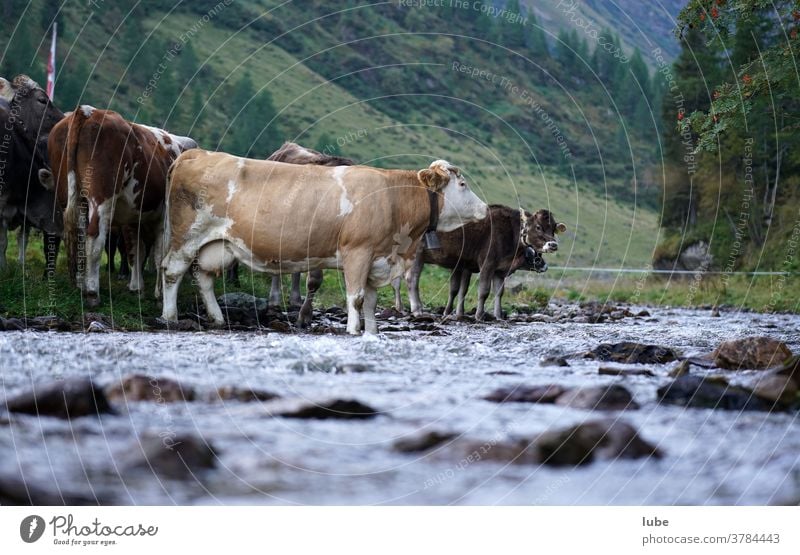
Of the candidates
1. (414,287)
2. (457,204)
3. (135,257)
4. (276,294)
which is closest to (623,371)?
(457,204)

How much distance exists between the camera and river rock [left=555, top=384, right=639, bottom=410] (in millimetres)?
9125

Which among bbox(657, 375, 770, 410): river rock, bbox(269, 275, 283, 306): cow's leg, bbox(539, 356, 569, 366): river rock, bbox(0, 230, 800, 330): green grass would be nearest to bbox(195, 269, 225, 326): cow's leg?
bbox(0, 230, 800, 330): green grass

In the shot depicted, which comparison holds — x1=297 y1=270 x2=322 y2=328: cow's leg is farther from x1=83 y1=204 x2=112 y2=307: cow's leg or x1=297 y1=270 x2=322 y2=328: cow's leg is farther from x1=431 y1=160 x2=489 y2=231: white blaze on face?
x1=83 y1=204 x2=112 y2=307: cow's leg

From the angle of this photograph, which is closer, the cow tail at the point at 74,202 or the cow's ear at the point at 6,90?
the cow tail at the point at 74,202

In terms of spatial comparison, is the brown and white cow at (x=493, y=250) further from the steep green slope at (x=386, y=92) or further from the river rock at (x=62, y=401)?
the river rock at (x=62, y=401)

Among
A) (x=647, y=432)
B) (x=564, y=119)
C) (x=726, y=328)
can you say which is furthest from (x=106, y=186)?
→ (x=564, y=119)

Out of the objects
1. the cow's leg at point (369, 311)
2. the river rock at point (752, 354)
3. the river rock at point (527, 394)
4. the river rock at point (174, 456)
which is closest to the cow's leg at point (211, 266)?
the cow's leg at point (369, 311)

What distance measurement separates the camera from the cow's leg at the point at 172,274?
13.3m

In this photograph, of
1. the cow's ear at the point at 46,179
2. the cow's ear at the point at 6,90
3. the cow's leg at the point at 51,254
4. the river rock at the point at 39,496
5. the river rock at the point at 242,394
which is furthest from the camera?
the cow's ear at the point at 6,90

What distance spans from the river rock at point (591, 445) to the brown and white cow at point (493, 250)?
10416 mm

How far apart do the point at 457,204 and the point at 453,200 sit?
80mm

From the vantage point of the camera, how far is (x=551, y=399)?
369 inches

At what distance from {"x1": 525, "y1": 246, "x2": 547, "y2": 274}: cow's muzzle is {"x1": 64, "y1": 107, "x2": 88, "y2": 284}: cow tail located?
9.47 metres
